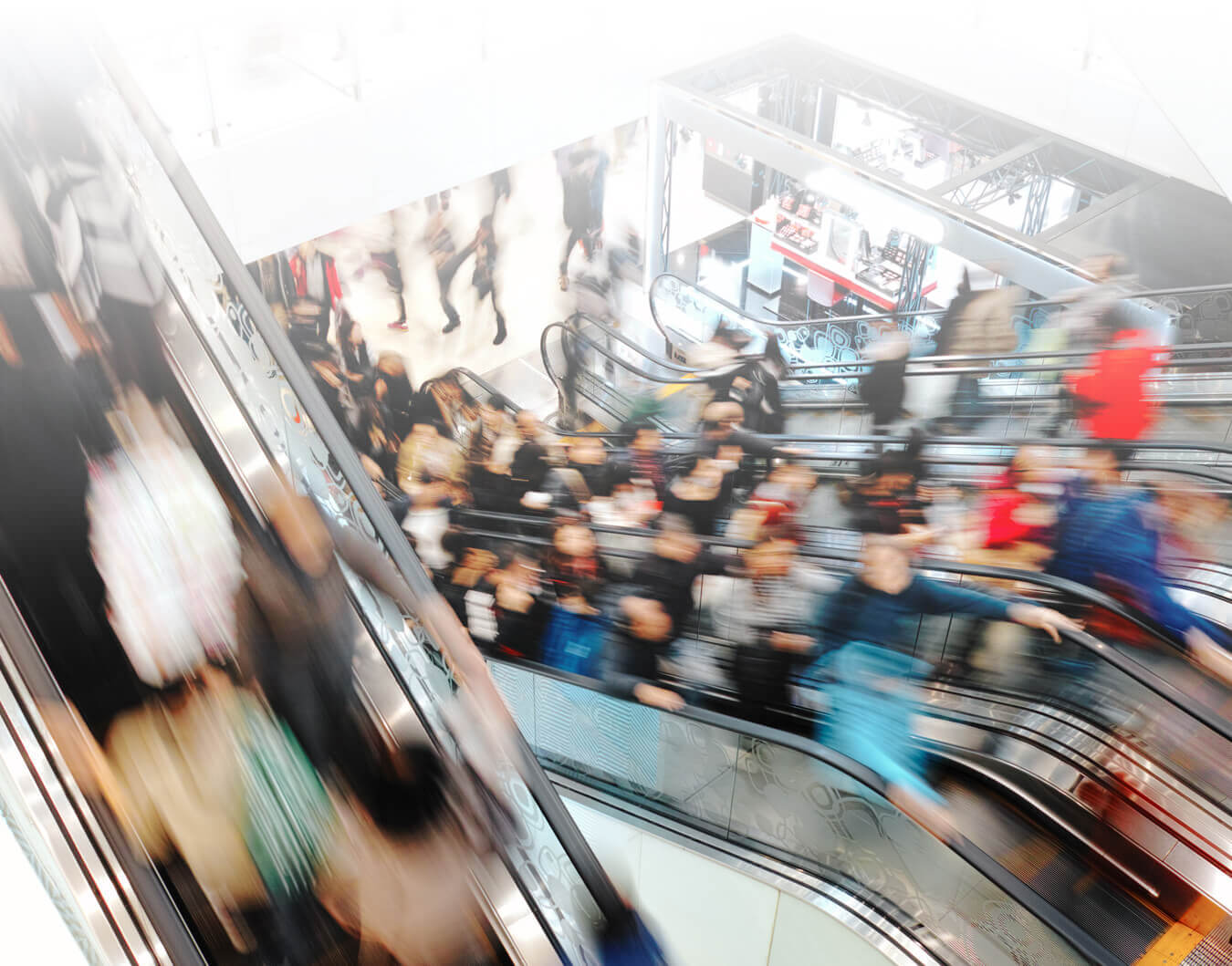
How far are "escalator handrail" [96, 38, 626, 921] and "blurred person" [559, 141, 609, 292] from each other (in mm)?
6708

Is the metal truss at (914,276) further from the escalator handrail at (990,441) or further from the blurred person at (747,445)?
the blurred person at (747,445)

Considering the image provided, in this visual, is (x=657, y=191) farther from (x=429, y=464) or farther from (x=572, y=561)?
(x=572, y=561)

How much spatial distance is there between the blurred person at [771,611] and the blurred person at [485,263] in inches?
200

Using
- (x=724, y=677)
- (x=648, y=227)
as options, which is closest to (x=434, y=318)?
(x=648, y=227)

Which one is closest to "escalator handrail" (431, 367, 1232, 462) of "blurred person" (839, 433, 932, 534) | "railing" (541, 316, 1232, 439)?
"blurred person" (839, 433, 932, 534)

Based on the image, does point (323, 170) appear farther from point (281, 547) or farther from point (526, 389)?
point (281, 547)

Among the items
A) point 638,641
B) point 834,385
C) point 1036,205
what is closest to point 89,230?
point 638,641

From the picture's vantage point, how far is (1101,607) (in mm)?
3955

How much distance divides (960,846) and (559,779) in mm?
1678

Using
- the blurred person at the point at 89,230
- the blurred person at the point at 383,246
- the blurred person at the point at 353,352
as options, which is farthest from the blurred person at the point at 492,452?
the blurred person at the point at 89,230

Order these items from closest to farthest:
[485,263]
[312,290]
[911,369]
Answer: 1. [911,369]
2. [312,290]
3. [485,263]

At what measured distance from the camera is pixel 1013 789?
3832 millimetres

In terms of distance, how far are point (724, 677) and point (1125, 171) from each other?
5.68m

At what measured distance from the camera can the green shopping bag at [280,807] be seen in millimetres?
2367
